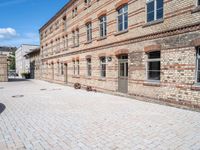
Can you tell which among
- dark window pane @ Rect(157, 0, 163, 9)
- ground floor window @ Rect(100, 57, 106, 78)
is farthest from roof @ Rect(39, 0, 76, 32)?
dark window pane @ Rect(157, 0, 163, 9)

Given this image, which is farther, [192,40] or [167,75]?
[167,75]

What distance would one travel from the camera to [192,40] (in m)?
7.52

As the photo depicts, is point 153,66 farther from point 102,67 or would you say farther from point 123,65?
point 102,67

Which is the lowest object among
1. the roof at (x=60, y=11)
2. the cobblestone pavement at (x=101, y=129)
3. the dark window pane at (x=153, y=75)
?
the cobblestone pavement at (x=101, y=129)

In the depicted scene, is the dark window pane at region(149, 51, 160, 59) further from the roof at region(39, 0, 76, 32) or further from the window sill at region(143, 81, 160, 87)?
the roof at region(39, 0, 76, 32)

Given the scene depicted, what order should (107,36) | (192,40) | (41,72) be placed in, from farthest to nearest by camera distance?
1. (41,72)
2. (107,36)
3. (192,40)

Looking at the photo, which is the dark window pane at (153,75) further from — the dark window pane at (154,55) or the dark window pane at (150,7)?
the dark window pane at (150,7)

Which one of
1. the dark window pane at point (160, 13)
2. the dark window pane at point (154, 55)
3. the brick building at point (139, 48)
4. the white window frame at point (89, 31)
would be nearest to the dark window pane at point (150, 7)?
the brick building at point (139, 48)

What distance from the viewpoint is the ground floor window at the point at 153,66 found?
9.41 m

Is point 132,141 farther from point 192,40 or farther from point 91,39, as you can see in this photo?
point 91,39

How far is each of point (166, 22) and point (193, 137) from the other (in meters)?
5.88

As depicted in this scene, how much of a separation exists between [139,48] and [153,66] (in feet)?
4.64

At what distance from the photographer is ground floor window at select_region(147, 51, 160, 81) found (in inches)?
370

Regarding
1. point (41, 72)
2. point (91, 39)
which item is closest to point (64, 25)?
point (91, 39)
